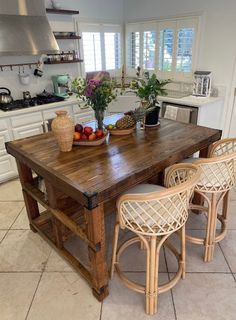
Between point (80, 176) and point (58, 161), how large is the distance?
0.28 meters

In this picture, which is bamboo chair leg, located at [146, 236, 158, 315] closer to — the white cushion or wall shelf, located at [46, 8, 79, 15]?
the white cushion

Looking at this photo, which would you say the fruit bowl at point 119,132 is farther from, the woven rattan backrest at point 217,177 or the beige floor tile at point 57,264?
the beige floor tile at point 57,264

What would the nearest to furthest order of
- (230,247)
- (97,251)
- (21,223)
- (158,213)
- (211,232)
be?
(158,213)
(97,251)
(211,232)
(230,247)
(21,223)

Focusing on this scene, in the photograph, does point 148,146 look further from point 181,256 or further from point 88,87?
point 181,256

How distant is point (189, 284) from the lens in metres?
1.86

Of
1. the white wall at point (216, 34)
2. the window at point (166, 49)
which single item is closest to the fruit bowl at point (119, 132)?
the white wall at point (216, 34)

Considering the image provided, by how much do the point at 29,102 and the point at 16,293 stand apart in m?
2.42

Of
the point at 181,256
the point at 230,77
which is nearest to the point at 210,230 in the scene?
the point at 181,256

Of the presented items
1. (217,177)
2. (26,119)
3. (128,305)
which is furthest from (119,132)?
(26,119)

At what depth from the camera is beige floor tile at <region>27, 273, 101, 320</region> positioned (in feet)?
5.48

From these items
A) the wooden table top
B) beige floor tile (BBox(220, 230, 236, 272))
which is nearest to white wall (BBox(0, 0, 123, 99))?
the wooden table top

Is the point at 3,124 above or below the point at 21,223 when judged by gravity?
above

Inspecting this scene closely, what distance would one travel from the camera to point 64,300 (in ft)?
5.82

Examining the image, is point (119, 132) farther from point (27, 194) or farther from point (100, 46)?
point (100, 46)
